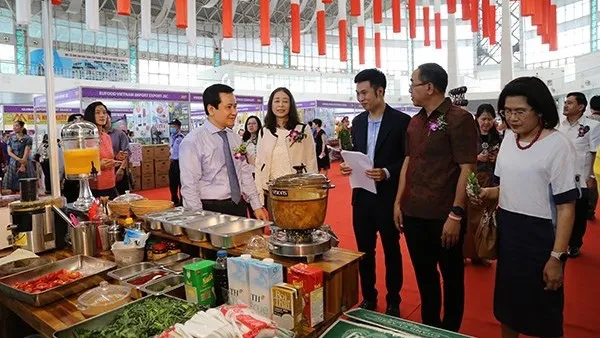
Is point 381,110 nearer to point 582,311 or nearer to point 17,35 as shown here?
point 582,311

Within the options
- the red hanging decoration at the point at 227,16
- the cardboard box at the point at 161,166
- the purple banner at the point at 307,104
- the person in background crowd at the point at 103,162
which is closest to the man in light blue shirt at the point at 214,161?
the person in background crowd at the point at 103,162

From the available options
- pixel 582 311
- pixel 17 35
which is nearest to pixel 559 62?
pixel 582 311

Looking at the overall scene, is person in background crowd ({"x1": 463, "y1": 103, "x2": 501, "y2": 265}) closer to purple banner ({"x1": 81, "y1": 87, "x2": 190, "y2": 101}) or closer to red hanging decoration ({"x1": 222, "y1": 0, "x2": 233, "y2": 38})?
red hanging decoration ({"x1": 222, "y1": 0, "x2": 233, "y2": 38})

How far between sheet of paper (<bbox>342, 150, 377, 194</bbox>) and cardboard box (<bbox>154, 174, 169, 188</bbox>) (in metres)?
7.83

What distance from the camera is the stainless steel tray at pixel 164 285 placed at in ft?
Result: 4.76

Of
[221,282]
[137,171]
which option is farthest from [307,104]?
[221,282]

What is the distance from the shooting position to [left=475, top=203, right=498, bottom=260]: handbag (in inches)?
69.8

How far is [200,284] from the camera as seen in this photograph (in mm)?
1360

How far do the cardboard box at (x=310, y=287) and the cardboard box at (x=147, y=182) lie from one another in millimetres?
8645

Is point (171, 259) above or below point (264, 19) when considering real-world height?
below

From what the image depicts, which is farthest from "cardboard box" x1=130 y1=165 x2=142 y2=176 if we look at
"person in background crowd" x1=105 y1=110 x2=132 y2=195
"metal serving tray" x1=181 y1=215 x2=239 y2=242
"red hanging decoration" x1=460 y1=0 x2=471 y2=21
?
"metal serving tray" x1=181 y1=215 x2=239 y2=242

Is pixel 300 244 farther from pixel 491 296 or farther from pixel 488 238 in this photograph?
pixel 491 296

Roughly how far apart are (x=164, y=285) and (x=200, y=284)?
268 mm

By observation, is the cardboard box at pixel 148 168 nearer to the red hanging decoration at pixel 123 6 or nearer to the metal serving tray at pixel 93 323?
the red hanging decoration at pixel 123 6
